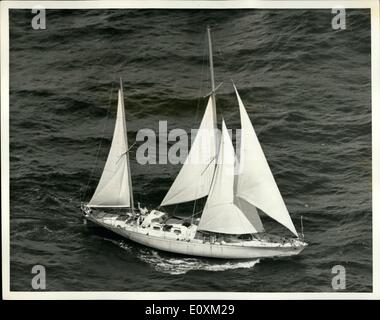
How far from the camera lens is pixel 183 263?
4621mm

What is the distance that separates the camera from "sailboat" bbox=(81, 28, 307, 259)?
4.57 m

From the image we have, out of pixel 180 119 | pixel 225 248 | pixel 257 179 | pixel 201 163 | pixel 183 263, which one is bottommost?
pixel 183 263

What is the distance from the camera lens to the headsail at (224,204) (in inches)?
180

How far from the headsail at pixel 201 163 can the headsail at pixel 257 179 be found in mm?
240

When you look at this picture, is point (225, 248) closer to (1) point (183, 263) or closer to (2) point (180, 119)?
(1) point (183, 263)

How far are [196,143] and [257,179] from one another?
57 cm

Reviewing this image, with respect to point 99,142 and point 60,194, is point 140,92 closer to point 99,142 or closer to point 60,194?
point 99,142

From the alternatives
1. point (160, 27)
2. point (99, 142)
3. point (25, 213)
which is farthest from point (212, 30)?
point (25, 213)

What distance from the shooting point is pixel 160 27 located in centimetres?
463

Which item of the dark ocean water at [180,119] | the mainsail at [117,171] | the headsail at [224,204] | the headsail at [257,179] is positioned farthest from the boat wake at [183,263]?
the mainsail at [117,171]

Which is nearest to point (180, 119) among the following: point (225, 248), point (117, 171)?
point (117, 171)

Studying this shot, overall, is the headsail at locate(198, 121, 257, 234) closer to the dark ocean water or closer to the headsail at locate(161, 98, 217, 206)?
the headsail at locate(161, 98, 217, 206)

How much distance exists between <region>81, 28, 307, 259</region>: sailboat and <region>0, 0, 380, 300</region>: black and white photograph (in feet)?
0.04

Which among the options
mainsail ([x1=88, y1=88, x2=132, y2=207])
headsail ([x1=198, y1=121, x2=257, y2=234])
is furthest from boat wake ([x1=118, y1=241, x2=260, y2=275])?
mainsail ([x1=88, y1=88, x2=132, y2=207])
